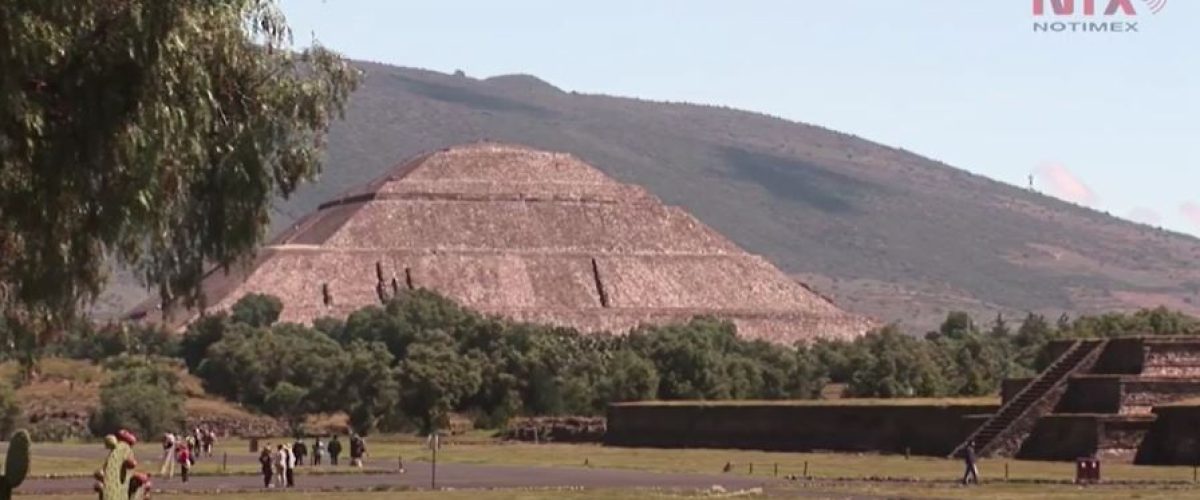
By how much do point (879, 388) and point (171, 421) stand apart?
27.2m

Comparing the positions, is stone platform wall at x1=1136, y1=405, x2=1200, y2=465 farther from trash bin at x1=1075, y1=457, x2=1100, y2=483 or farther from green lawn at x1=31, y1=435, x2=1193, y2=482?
trash bin at x1=1075, y1=457, x2=1100, y2=483

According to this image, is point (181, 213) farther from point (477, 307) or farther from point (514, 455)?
point (477, 307)

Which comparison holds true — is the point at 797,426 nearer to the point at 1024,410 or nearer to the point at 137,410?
the point at 1024,410

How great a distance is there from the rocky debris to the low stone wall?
2.96m

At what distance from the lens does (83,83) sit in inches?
1014

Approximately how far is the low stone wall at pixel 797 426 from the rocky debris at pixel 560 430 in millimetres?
2956

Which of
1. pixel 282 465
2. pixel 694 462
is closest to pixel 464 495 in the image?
pixel 282 465

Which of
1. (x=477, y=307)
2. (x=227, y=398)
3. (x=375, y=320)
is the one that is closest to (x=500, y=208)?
(x=477, y=307)

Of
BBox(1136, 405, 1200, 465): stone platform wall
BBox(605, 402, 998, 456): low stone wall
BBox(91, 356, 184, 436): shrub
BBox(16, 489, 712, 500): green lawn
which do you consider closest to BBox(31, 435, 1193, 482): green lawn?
BBox(1136, 405, 1200, 465): stone platform wall

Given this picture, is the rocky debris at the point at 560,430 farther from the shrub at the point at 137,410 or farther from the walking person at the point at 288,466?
the walking person at the point at 288,466

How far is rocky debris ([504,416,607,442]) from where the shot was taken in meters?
89.4

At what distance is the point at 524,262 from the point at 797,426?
111 meters

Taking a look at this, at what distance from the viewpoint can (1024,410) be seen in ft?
219

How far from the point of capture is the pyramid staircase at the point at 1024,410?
65.9 m
